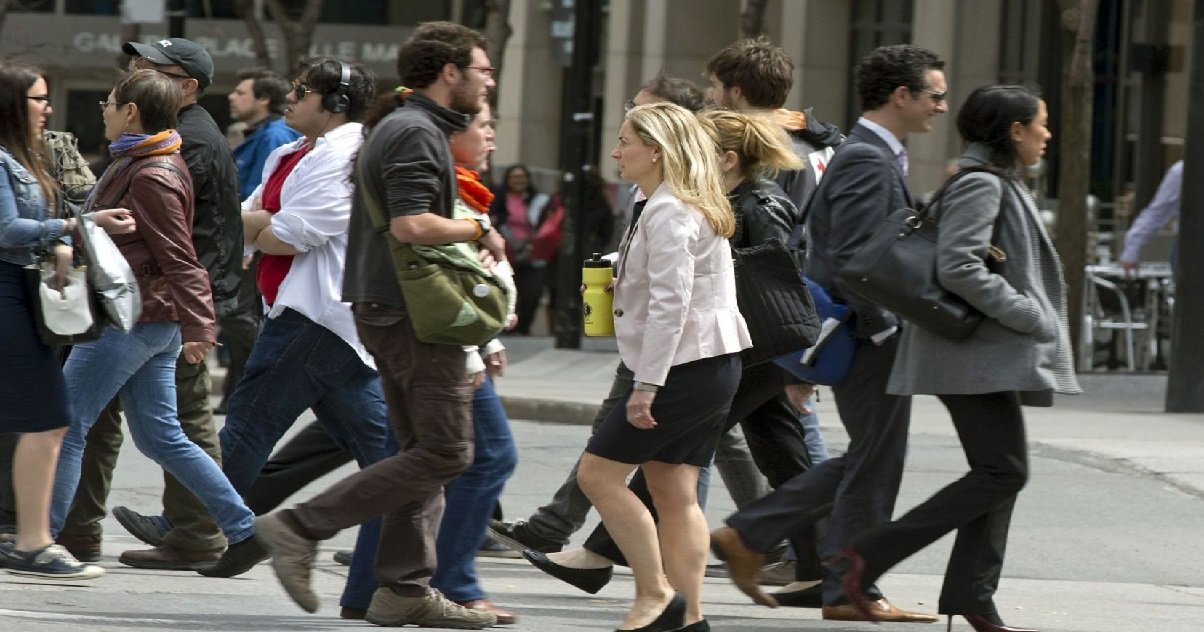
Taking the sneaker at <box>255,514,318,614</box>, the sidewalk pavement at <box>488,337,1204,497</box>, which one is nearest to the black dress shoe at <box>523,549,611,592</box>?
the sneaker at <box>255,514,318,614</box>

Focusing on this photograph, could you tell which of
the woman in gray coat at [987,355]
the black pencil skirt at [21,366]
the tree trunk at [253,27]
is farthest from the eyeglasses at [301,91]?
the tree trunk at [253,27]

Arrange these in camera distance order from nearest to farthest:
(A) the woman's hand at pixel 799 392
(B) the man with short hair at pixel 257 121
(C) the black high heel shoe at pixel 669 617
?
(C) the black high heel shoe at pixel 669 617, (A) the woman's hand at pixel 799 392, (B) the man with short hair at pixel 257 121

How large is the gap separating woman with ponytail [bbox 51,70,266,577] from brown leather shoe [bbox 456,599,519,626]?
0.95m

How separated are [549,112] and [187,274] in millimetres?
22914

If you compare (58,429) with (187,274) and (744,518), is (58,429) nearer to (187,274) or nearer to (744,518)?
(187,274)

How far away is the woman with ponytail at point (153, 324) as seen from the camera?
6.61m

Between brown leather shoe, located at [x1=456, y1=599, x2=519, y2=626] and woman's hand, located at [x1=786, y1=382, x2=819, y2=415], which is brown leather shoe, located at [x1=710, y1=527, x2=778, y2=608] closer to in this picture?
woman's hand, located at [x1=786, y1=382, x2=819, y2=415]

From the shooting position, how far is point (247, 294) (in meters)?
10.8

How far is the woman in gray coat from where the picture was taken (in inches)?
231

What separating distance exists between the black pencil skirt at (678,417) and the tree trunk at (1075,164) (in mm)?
10318

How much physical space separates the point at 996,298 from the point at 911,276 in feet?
0.81

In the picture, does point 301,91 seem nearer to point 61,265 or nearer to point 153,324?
point 153,324

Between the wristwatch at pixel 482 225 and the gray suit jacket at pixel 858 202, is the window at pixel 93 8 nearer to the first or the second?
the gray suit jacket at pixel 858 202

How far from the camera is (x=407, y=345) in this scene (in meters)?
5.62
